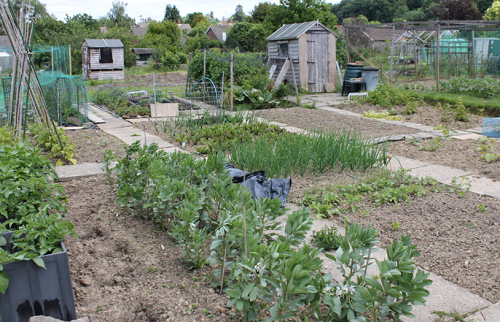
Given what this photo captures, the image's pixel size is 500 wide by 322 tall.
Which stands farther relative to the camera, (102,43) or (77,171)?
(102,43)

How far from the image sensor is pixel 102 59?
65.6 feet

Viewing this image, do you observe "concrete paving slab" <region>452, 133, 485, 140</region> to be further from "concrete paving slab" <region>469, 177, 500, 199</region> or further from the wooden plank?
the wooden plank

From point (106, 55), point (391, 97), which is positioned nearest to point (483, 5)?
point (106, 55)

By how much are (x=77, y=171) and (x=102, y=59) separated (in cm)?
1735

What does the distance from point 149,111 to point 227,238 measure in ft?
24.7

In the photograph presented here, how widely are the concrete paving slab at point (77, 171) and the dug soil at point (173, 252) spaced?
140mm

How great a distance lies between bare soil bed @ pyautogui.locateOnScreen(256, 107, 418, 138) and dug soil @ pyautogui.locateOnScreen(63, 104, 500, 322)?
3.01 m

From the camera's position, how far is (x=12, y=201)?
2.38 metres

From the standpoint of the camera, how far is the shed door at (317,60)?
12.9 meters

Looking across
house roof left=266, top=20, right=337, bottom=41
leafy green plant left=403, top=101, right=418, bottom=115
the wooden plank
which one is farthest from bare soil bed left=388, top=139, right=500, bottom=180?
house roof left=266, top=20, right=337, bottom=41

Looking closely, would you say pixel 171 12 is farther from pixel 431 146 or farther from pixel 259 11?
pixel 431 146

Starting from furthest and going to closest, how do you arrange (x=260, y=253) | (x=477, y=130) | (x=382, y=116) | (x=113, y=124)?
(x=382, y=116)
(x=113, y=124)
(x=477, y=130)
(x=260, y=253)

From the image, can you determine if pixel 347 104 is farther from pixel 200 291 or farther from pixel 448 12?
pixel 448 12

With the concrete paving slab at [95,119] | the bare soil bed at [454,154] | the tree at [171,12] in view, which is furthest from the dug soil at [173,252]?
the tree at [171,12]
